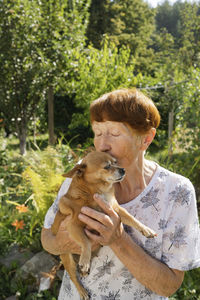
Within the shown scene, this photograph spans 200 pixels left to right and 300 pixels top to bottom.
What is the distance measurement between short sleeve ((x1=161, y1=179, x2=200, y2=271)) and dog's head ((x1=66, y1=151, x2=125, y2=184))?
43cm

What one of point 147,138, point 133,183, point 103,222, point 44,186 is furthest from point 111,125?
point 44,186

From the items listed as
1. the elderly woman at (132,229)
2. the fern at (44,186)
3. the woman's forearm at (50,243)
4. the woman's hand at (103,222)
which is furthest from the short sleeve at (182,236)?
the fern at (44,186)

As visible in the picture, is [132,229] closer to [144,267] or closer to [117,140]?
[144,267]

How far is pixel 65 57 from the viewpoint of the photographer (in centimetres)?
842

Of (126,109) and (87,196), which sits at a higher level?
(126,109)

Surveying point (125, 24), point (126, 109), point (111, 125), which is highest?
point (125, 24)

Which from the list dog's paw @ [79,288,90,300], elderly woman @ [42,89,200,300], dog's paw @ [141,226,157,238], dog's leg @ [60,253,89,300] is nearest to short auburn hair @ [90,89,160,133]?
elderly woman @ [42,89,200,300]

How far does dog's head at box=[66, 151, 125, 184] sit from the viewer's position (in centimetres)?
179

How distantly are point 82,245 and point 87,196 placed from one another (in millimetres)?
318

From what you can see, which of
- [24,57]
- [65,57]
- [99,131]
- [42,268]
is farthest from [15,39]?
[99,131]

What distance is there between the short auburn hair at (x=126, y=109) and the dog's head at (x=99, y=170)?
0.26m

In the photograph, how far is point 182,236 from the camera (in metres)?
1.81

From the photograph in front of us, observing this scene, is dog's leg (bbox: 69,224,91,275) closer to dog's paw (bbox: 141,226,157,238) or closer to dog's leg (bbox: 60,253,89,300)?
dog's leg (bbox: 60,253,89,300)

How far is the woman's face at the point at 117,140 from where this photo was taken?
1.87m
